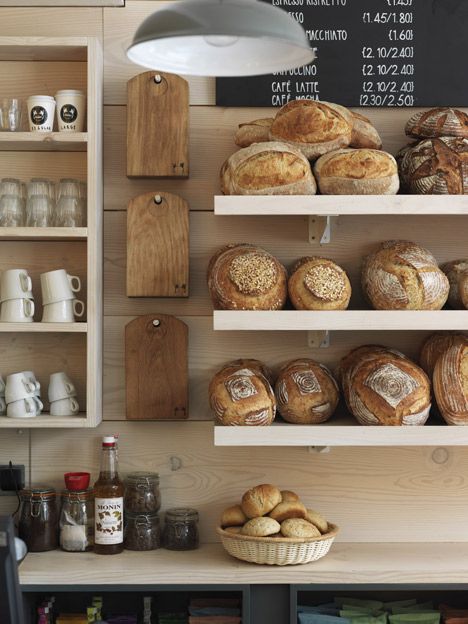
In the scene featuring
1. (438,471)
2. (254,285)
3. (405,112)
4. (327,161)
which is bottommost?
(438,471)

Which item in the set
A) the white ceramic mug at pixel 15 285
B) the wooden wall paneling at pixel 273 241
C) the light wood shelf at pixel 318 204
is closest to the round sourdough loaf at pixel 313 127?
the light wood shelf at pixel 318 204

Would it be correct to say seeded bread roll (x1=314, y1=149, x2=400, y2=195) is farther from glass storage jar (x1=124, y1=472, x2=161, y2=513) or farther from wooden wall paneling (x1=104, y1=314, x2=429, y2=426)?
glass storage jar (x1=124, y1=472, x2=161, y2=513)

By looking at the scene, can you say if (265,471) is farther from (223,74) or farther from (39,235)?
(223,74)

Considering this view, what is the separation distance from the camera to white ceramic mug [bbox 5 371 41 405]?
7.96 feet

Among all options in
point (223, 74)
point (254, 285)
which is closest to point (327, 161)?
point (254, 285)

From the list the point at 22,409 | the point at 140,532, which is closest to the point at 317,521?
the point at 140,532

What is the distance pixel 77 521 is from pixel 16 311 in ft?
1.93

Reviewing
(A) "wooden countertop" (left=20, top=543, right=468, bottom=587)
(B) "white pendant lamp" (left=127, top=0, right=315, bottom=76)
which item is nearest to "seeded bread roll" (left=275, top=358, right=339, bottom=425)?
(A) "wooden countertop" (left=20, top=543, right=468, bottom=587)

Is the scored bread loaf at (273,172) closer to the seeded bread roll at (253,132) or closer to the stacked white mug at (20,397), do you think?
the seeded bread roll at (253,132)

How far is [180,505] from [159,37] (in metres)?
1.48

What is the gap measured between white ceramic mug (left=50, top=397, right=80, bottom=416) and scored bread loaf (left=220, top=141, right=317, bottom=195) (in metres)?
0.72

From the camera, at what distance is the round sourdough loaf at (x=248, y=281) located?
2.35m

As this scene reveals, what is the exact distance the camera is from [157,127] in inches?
99.8

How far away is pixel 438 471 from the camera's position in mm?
2611
